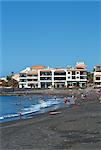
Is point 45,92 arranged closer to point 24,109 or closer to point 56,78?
point 56,78

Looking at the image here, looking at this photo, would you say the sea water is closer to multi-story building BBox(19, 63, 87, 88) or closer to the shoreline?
the shoreline

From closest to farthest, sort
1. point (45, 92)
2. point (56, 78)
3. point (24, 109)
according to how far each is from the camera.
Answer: point (24, 109) < point (45, 92) < point (56, 78)

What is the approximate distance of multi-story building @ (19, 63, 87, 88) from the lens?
103875mm

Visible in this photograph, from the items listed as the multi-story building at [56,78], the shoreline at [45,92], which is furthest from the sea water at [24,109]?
the multi-story building at [56,78]

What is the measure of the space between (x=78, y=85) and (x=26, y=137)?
3477 inches

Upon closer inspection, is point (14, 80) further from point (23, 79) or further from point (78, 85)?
point (78, 85)

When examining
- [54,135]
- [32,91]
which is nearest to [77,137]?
[54,135]

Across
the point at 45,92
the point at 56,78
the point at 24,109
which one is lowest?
the point at 24,109

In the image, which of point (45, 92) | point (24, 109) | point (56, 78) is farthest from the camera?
point (56, 78)

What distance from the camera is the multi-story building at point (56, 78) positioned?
4090 inches

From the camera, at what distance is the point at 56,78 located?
105 m

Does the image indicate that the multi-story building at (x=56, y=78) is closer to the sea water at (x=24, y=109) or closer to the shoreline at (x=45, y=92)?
the shoreline at (x=45, y=92)

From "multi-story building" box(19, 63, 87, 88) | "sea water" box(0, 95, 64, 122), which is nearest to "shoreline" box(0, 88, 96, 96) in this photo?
"multi-story building" box(19, 63, 87, 88)

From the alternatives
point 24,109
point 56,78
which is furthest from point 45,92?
point 24,109
